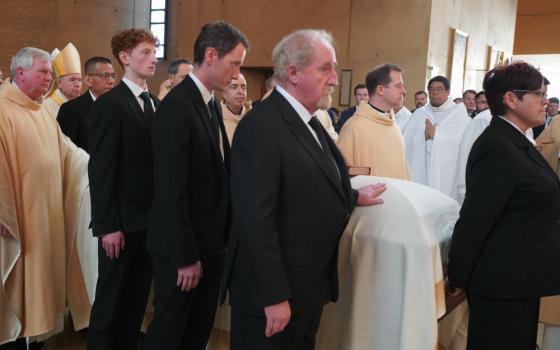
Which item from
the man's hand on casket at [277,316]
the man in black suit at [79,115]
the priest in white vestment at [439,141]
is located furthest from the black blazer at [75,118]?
the priest in white vestment at [439,141]

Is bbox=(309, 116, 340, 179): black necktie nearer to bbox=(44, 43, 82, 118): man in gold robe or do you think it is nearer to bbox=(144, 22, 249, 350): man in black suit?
bbox=(144, 22, 249, 350): man in black suit

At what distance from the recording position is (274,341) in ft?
5.75

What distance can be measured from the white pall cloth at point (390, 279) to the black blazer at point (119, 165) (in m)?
1.09

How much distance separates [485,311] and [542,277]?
0.27m

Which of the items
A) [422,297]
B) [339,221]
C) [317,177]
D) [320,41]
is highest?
[320,41]

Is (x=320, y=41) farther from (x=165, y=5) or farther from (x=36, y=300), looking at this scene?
(x=165, y=5)

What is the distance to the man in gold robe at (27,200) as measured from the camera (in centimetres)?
280

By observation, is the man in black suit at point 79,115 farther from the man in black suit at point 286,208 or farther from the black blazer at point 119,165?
the man in black suit at point 286,208

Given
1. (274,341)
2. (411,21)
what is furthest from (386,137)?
(411,21)

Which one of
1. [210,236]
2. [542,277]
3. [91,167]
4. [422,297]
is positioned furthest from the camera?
[91,167]

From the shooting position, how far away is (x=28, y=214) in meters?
2.91

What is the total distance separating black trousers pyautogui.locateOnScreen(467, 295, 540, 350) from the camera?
6.95ft

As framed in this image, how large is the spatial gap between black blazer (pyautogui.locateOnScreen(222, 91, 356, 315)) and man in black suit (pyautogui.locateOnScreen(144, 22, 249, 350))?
380 mm

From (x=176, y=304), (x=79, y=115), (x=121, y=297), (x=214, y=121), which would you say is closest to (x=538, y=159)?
(x=214, y=121)
